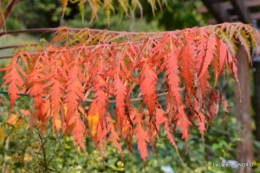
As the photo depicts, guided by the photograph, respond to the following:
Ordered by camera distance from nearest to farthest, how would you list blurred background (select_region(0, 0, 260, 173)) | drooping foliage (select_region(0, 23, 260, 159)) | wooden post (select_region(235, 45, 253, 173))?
drooping foliage (select_region(0, 23, 260, 159)) < blurred background (select_region(0, 0, 260, 173)) < wooden post (select_region(235, 45, 253, 173))

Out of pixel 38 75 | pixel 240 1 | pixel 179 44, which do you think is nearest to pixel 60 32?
pixel 38 75

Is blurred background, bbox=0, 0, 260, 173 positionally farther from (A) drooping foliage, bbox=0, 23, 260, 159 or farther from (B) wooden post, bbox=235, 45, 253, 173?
(A) drooping foliage, bbox=0, 23, 260, 159

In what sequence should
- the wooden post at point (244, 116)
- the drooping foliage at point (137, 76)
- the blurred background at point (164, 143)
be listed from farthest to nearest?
the wooden post at point (244, 116) < the blurred background at point (164, 143) < the drooping foliage at point (137, 76)

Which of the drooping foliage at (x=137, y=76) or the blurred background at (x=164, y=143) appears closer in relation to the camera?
the drooping foliage at (x=137, y=76)

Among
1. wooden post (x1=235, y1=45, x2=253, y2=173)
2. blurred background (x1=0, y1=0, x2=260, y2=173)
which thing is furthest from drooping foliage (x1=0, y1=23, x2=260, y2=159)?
wooden post (x1=235, y1=45, x2=253, y2=173)

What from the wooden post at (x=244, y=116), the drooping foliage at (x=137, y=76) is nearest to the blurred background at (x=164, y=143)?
the wooden post at (x=244, y=116)

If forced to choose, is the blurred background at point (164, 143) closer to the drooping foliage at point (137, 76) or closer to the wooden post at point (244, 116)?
the wooden post at point (244, 116)

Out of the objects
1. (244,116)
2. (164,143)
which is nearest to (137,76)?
(164,143)

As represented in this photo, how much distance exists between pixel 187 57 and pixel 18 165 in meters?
0.67

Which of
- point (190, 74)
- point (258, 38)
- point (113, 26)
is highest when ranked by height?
point (113, 26)

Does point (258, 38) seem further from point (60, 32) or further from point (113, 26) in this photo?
point (113, 26)

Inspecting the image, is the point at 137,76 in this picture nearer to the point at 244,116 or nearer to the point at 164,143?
the point at 164,143

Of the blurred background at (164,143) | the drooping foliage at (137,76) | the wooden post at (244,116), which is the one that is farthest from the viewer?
the wooden post at (244,116)

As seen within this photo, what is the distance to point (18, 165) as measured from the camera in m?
1.02
